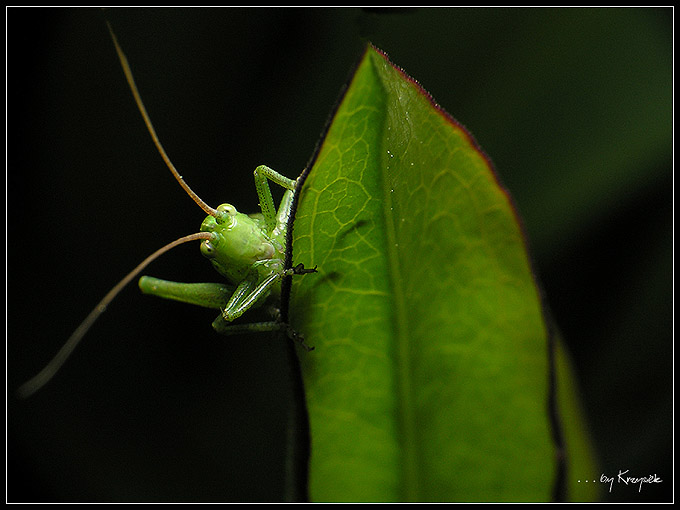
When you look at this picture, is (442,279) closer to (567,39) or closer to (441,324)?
(441,324)

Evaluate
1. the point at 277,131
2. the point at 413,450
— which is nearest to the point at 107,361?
the point at 277,131

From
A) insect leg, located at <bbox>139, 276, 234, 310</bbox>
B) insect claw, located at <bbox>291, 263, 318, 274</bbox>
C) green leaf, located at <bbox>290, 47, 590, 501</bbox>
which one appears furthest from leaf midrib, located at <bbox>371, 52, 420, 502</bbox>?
insect leg, located at <bbox>139, 276, 234, 310</bbox>

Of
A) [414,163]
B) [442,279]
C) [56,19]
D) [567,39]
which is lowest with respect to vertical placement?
[442,279]

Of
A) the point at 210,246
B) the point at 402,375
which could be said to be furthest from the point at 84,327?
the point at 402,375

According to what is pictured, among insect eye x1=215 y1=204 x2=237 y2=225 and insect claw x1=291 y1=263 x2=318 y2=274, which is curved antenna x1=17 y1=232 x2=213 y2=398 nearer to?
insect eye x1=215 y1=204 x2=237 y2=225

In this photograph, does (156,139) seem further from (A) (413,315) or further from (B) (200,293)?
(A) (413,315)

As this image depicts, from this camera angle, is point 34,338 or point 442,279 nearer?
point 442,279

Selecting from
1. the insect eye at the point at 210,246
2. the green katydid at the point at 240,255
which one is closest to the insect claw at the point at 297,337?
the green katydid at the point at 240,255
